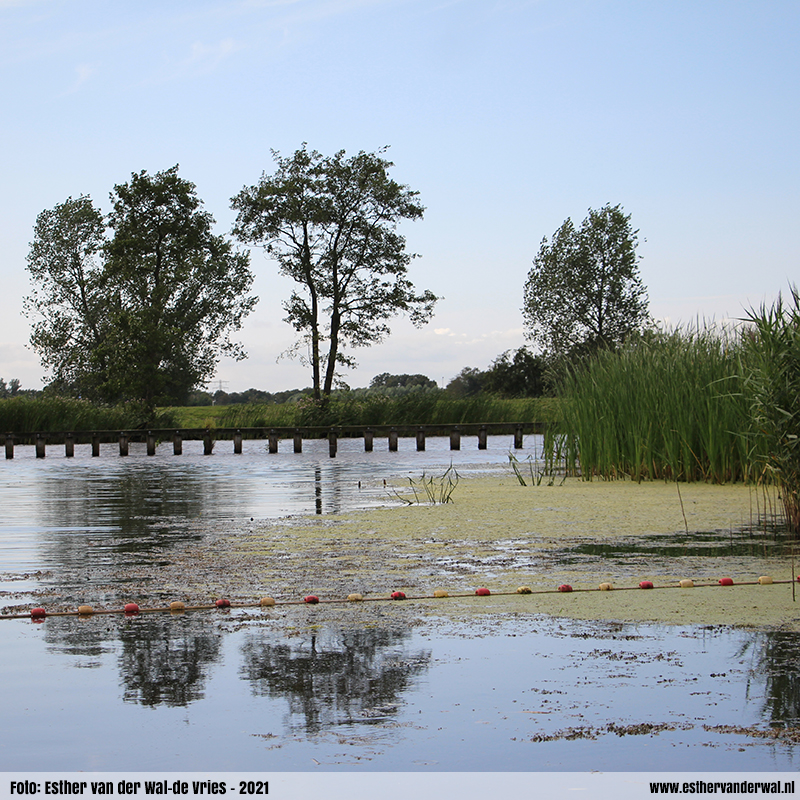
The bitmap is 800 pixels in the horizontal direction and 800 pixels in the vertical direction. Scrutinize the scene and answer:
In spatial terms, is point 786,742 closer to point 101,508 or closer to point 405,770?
point 405,770

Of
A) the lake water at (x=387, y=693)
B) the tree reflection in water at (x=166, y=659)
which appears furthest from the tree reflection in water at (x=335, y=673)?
the tree reflection in water at (x=166, y=659)

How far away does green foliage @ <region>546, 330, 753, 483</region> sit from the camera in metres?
14.0

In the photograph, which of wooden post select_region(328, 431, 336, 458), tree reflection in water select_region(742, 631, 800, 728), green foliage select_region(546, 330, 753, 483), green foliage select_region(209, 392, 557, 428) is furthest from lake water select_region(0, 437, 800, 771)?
green foliage select_region(209, 392, 557, 428)

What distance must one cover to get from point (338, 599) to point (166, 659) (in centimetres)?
164

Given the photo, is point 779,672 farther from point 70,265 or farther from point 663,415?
point 70,265

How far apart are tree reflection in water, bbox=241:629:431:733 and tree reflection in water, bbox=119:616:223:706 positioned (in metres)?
0.21

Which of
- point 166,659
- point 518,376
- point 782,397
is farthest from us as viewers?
point 518,376

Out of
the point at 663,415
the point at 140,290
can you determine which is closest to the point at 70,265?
the point at 140,290

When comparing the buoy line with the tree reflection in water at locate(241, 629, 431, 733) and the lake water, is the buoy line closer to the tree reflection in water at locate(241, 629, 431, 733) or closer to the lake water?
the lake water

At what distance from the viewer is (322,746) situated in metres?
3.52

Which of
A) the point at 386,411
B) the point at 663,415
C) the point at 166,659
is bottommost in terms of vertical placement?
the point at 166,659

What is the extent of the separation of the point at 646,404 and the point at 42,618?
425 inches

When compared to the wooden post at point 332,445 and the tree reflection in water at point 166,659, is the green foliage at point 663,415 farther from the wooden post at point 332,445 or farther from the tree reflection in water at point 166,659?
the wooden post at point 332,445

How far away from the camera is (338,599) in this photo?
248 inches
